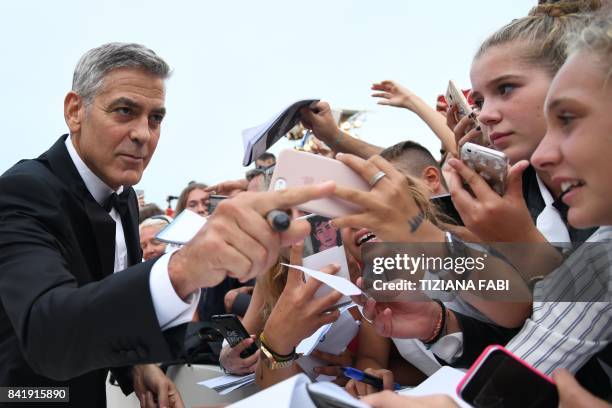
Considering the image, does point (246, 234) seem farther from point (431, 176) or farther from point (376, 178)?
point (431, 176)

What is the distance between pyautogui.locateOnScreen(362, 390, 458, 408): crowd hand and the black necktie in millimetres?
1289

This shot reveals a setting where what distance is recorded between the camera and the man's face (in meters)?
1.86

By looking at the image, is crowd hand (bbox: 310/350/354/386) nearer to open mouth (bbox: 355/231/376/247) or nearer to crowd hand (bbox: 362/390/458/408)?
Answer: open mouth (bbox: 355/231/376/247)

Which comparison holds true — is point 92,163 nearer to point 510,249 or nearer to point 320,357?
point 320,357

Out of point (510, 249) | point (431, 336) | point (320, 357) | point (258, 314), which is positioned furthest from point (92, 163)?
point (510, 249)

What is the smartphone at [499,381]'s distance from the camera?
0.83m

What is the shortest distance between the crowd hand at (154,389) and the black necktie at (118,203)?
554mm

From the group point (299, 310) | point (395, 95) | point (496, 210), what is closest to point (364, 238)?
point (299, 310)

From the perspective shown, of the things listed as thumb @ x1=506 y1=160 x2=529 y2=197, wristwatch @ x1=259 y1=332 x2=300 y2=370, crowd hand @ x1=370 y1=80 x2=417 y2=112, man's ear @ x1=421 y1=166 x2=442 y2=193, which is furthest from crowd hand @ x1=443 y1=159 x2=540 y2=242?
crowd hand @ x1=370 y1=80 x2=417 y2=112

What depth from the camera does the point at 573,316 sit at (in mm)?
1146

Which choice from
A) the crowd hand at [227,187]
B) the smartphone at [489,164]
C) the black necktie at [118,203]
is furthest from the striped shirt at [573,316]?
the crowd hand at [227,187]

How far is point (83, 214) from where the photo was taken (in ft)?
5.29

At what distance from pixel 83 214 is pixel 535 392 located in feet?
4.17

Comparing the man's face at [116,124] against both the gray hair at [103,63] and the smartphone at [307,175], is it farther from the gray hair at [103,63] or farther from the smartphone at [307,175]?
Result: the smartphone at [307,175]
